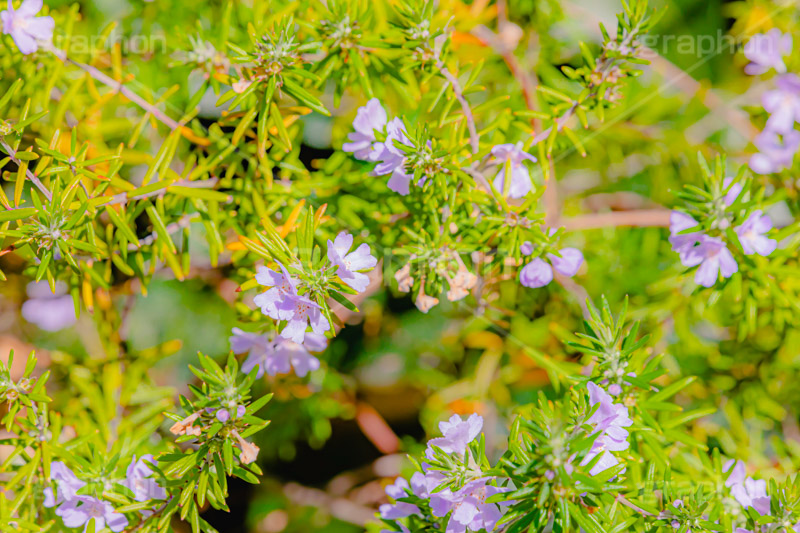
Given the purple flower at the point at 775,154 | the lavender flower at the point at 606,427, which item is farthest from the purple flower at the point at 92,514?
the purple flower at the point at 775,154

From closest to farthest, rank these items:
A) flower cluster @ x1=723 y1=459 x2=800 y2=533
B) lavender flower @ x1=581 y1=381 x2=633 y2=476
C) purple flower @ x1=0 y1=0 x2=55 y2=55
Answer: lavender flower @ x1=581 y1=381 x2=633 y2=476 < flower cluster @ x1=723 y1=459 x2=800 y2=533 < purple flower @ x1=0 y1=0 x2=55 y2=55

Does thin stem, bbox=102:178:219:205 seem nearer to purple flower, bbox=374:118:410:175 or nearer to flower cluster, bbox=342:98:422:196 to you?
flower cluster, bbox=342:98:422:196

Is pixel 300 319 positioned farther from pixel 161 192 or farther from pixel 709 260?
pixel 709 260

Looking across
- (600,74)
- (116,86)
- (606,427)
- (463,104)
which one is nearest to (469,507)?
(606,427)

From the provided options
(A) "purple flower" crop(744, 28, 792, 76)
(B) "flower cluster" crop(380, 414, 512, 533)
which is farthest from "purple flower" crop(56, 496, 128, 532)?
(A) "purple flower" crop(744, 28, 792, 76)

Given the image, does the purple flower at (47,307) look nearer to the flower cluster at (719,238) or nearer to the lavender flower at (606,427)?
the lavender flower at (606,427)

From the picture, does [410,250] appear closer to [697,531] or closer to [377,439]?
[697,531]
